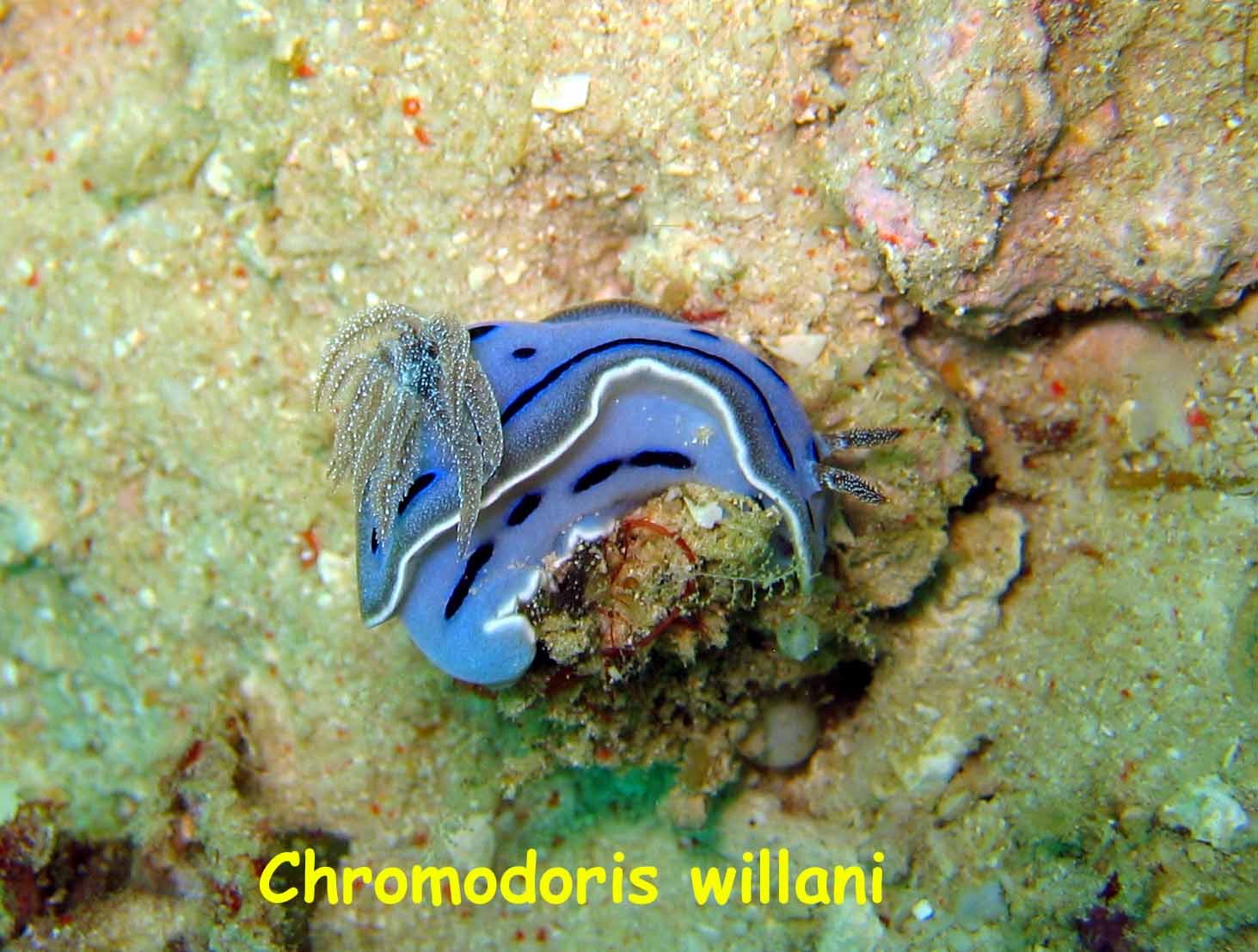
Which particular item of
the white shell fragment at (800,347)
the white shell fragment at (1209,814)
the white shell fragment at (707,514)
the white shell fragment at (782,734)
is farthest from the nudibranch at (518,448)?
the white shell fragment at (1209,814)

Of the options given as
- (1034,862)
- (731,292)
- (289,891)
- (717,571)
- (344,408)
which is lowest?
(289,891)

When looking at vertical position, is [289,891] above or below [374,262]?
below

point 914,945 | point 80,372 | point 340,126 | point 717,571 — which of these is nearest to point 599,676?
point 717,571

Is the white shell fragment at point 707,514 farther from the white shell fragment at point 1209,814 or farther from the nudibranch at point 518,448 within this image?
the white shell fragment at point 1209,814

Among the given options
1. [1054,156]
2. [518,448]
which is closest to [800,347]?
[1054,156]

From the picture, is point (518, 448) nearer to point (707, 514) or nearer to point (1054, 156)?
point (707, 514)

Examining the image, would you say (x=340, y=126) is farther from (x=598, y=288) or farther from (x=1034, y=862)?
(x=1034, y=862)
